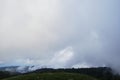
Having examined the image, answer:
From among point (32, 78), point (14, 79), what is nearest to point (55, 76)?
point (32, 78)

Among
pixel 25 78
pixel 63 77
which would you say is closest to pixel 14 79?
pixel 25 78

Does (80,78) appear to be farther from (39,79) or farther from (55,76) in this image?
(39,79)

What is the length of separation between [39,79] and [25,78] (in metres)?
10.4

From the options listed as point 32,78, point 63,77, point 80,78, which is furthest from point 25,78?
point 80,78

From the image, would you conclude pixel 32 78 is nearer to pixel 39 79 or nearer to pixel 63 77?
pixel 39 79

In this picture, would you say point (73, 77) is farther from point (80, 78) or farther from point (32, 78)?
point (32, 78)

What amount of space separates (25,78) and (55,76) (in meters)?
19.7

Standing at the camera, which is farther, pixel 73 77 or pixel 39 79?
pixel 73 77

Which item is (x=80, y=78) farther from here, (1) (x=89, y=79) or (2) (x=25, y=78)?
(2) (x=25, y=78)

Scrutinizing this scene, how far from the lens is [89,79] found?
15150cm

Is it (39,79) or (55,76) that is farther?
(55,76)

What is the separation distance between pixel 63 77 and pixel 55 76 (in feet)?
19.5

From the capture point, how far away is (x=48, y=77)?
494 ft

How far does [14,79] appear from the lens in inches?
5915
